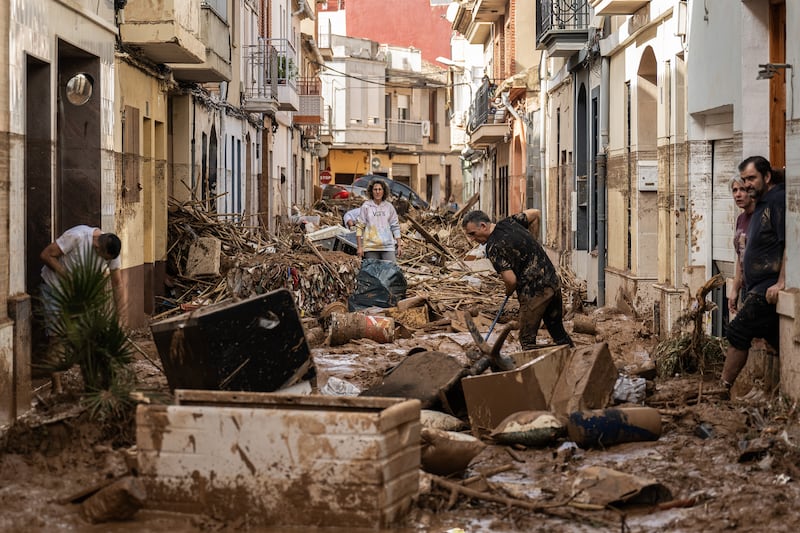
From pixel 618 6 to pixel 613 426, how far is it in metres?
8.84

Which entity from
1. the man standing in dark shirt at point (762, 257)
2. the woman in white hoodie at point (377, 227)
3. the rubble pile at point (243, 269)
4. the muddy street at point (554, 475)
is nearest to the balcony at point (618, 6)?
the woman in white hoodie at point (377, 227)

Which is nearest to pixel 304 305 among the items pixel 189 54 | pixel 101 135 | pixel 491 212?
pixel 189 54

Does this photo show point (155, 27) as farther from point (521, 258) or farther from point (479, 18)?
point (479, 18)

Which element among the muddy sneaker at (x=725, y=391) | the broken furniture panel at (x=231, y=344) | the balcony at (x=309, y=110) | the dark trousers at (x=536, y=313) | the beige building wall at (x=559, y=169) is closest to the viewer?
the broken furniture panel at (x=231, y=344)

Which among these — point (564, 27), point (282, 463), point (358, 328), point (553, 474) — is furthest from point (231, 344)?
point (564, 27)

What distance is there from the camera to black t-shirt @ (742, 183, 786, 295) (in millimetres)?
9391

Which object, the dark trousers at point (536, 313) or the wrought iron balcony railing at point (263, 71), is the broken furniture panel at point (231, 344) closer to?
the dark trousers at point (536, 313)

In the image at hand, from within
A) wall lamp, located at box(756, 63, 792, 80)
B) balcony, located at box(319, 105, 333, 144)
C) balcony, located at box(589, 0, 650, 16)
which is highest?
balcony, located at box(319, 105, 333, 144)

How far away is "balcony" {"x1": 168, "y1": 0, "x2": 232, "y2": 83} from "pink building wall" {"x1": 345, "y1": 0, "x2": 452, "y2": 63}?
5115 cm

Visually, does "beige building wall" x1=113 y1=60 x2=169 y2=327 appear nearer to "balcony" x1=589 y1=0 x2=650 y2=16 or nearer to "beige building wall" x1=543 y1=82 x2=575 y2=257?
"balcony" x1=589 y1=0 x2=650 y2=16

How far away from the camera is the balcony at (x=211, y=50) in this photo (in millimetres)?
17734

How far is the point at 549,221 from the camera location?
26.3 m

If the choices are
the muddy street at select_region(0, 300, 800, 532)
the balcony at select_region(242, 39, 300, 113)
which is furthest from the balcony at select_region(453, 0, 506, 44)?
the muddy street at select_region(0, 300, 800, 532)

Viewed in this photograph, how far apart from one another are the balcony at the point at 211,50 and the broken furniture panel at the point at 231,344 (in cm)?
888
